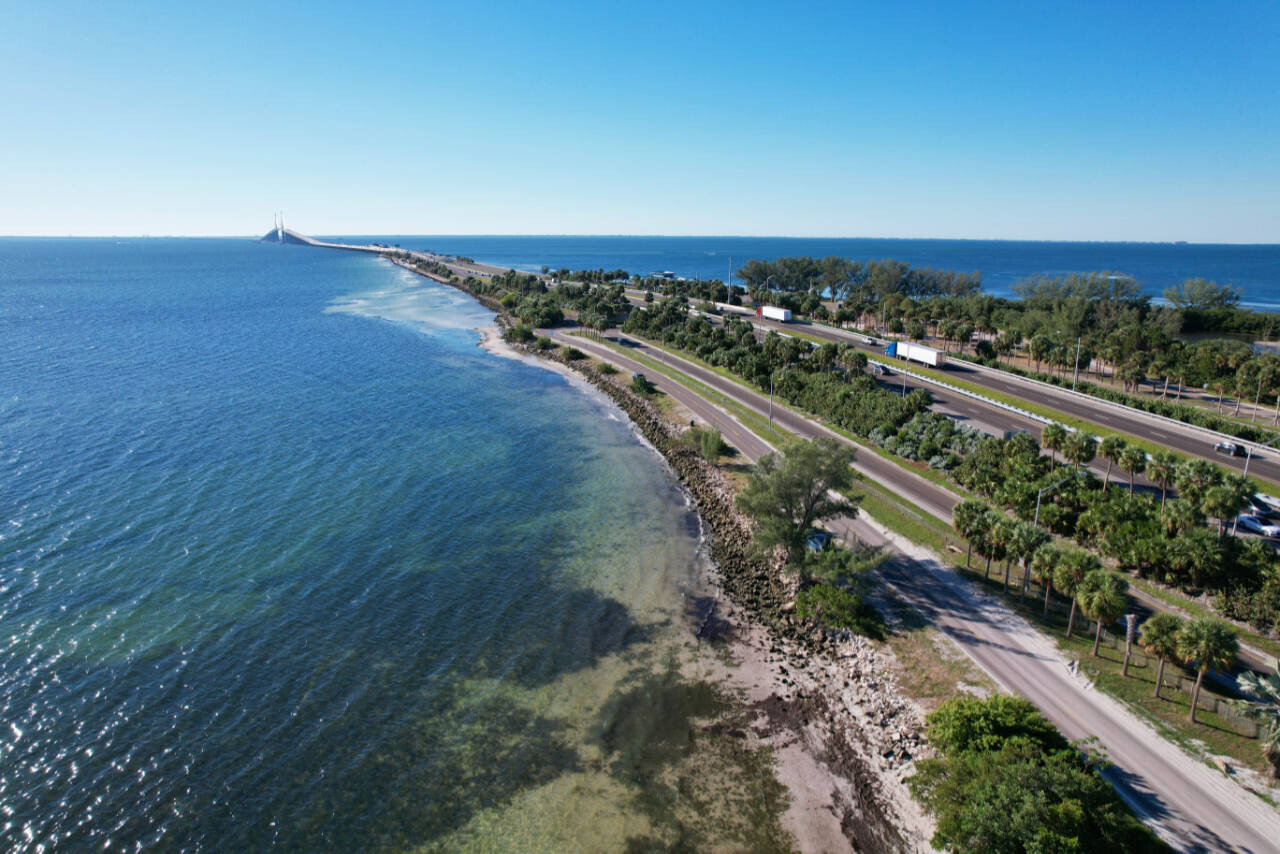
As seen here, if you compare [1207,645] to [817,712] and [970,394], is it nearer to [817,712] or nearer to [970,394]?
[817,712]

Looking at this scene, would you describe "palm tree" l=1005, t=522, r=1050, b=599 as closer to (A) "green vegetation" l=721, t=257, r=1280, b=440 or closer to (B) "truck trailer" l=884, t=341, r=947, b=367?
(A) "green vegetation" l=721, t=257, r=1280, b=440

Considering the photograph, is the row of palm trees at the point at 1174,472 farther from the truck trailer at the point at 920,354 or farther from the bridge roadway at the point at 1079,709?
the truck trailer at the point at 920,354

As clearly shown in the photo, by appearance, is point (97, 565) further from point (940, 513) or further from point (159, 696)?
point (940, 513)

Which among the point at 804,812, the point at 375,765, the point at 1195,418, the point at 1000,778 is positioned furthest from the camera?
the point at 1195,418

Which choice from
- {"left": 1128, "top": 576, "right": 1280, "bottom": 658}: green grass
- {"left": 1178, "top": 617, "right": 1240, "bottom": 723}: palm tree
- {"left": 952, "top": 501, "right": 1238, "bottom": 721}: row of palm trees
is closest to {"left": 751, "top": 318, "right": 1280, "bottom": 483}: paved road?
{"left": 1128, "top": 576, "right": 1280, "bottom": 658}: green grass

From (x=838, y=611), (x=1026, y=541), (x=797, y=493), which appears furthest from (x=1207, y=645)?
(x=797, y=493)

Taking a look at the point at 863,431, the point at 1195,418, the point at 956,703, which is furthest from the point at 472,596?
the point at 1195,418
